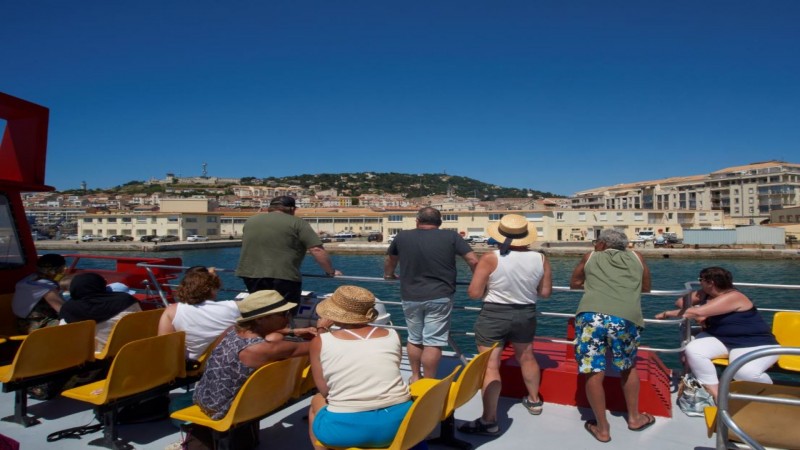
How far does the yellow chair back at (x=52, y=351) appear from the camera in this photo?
3494mm

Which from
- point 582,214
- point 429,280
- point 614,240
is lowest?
point 429,280

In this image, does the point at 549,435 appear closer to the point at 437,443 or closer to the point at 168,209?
the point at 437,443

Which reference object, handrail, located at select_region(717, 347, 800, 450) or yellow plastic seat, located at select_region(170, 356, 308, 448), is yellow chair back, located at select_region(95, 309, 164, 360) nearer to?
yellow plastic seat, located at select_region(170, 356, 308, 448)

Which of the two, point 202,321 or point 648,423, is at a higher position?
point 202,321

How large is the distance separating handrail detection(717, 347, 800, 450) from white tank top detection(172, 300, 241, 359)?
3.20 meters

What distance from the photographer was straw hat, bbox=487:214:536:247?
3650mm

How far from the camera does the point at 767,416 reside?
96.5 inches

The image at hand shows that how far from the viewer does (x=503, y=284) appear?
3.63 metres

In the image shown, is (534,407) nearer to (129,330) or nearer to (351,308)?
(351,308)

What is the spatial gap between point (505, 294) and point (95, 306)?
3.29m

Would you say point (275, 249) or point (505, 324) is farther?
point (275, 249)

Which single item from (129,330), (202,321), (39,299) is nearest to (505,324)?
(202,321)

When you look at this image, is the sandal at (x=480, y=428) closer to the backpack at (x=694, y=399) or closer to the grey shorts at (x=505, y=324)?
the grey shorts at (x=505, y=324)

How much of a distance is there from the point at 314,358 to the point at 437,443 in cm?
137
